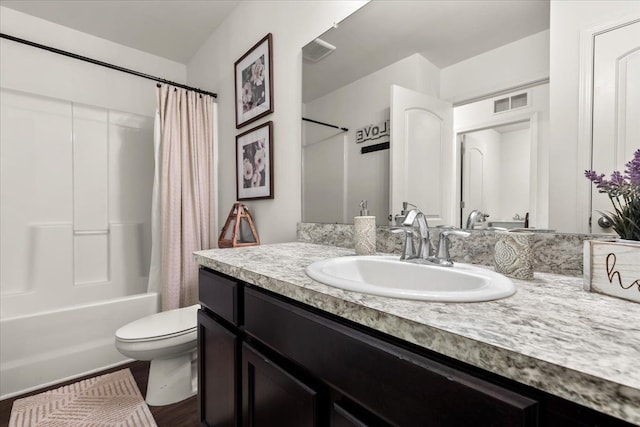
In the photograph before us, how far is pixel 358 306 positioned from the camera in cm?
56

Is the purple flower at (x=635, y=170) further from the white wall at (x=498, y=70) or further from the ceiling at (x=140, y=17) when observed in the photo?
the ceiling at (x=140, y=17)

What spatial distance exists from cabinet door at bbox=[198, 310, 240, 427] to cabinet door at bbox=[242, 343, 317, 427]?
68 millimetres

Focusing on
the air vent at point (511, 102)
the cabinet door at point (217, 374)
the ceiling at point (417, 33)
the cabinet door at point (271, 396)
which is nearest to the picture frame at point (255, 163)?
the ceiling at point (417, 33)

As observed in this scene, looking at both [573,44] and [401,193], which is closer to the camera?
[573,44]

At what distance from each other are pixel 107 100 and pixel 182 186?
3.67 ft

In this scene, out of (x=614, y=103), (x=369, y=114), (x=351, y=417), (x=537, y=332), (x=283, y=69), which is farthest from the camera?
(x=283, y=69)

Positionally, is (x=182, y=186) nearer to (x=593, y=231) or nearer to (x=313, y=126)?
(x=313, y=126)

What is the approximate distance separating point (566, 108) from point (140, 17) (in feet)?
8.69

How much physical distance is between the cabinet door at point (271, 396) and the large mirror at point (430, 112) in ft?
2.37

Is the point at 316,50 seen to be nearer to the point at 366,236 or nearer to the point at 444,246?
the point at 366,236

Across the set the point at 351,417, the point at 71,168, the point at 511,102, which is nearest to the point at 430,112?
the point at 511,102

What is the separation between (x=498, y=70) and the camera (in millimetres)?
931

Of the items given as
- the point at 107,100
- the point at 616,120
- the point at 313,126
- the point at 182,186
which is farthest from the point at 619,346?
the point at 107,100

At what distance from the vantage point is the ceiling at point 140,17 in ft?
6.74
